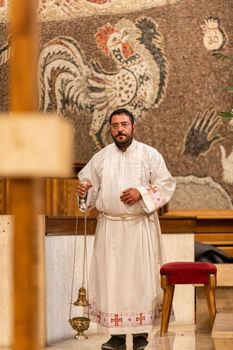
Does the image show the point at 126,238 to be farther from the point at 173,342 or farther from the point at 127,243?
the point at 173,342

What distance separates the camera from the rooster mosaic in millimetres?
13516

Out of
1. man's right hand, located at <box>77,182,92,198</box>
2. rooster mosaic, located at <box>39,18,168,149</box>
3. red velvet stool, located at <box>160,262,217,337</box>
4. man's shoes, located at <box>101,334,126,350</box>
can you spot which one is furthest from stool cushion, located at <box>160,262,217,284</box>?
rooster mosaic, located at <box>39,18,168,149</box>

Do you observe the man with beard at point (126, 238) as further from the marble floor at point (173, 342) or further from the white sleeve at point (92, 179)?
the marble floor at point (173, 342)

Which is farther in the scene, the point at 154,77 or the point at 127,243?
the point at 154,77

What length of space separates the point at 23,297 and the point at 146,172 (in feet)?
20.4

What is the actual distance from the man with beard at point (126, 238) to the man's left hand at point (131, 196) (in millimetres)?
71

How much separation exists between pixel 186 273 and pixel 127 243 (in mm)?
784

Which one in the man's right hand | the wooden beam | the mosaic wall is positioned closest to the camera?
the wooden beam

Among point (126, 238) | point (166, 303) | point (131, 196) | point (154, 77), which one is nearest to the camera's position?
point (131, 196)

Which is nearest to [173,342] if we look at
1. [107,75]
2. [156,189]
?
[156,189]

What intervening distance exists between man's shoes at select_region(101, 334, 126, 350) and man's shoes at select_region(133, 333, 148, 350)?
0.11 meters

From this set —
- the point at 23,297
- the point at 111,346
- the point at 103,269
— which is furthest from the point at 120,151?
the point at 23,297

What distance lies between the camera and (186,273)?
340 inches

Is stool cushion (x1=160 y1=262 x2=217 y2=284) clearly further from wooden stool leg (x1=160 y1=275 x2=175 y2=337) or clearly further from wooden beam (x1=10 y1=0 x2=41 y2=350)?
wooden beam (x1=10 y1=0 x2=41 y2=350)
